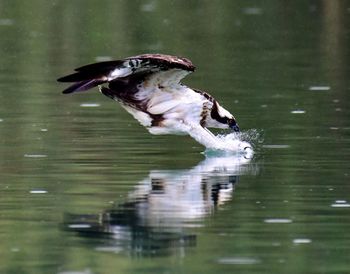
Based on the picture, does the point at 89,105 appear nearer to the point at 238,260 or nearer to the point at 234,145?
the point at 234,145

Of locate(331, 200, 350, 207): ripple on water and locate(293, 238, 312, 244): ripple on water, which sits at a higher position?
locate(331, 200, 350, 207): ripple on water

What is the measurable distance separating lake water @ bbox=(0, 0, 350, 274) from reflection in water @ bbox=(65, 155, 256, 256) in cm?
2

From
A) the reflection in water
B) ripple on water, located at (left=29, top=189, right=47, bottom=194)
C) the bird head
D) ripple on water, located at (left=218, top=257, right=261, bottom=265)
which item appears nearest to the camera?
ripple on water, located at (left=218, top=257, right=261, bottom=265)

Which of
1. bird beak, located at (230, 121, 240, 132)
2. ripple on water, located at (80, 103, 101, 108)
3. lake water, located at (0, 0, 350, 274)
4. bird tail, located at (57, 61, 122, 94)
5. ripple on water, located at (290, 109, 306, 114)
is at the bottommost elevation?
ripple on water, located at (80, 103, 101, 108)

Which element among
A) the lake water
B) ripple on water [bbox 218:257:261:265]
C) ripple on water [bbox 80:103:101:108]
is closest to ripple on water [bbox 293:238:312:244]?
the lake water

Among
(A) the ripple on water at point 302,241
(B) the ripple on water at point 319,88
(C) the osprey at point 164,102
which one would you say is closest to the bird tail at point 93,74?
(C) the osprey at point 164,102

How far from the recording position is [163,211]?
42.3ft

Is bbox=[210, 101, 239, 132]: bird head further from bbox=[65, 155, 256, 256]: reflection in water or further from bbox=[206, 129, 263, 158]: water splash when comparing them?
bbox=[65, 155, 256, 256]: reflection in water

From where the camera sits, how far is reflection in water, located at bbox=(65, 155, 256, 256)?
11629 mm

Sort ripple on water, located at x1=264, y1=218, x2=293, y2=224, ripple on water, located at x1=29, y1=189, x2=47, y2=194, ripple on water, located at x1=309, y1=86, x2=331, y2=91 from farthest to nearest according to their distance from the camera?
ripple on water, located at x1=309, y1=86, x2=331, y2=91 → ripple on water, located at x1=29, y1=189, x2=47, y2=194 → ripple on water, located at x1=264, y1=218, x2=293, y2=224

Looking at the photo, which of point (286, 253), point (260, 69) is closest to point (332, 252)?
point (286, 253)

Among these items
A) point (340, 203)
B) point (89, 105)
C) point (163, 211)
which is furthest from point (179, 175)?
point (89, 105)

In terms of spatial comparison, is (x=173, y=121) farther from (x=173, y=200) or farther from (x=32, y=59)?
(x=32, y=59)

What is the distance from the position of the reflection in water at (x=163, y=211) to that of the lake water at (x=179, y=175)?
0.02 meters
